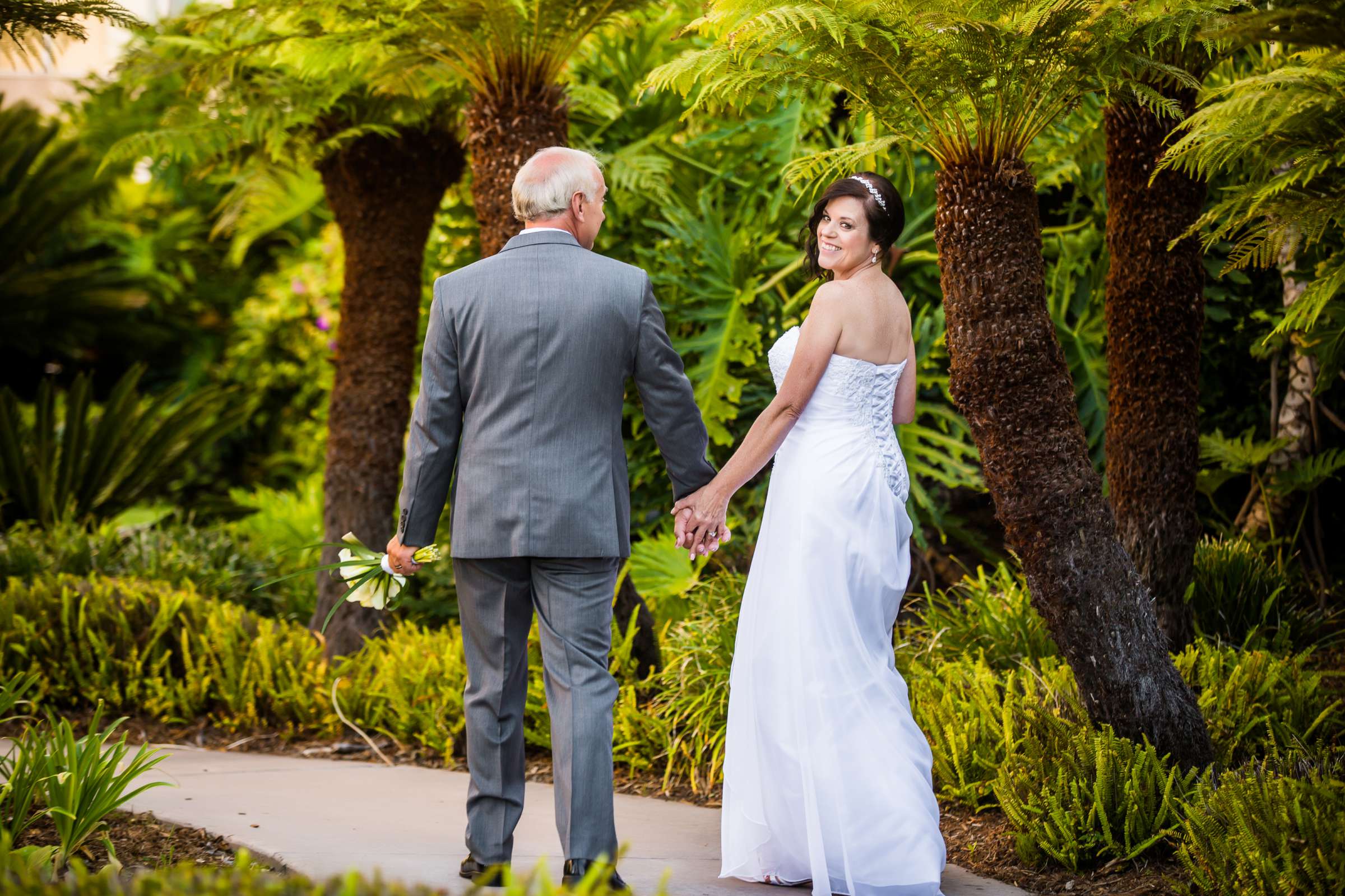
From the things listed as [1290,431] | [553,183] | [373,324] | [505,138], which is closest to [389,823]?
[553,183]

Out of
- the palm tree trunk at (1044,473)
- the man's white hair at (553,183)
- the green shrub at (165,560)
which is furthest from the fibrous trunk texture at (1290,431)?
the green shrub at (165,560)

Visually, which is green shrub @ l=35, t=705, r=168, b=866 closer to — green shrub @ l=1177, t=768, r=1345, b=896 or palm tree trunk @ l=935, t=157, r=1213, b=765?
palm tree trunk @ l=935, t=157, r=1213, b=765

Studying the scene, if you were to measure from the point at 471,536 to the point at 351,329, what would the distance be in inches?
142

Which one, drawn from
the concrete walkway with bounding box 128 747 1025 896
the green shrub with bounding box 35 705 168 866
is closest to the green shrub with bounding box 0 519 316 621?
the concrete walkway with bounding box 128 747 1025 896

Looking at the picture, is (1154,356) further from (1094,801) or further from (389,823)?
(389,823)

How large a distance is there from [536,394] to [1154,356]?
112 inches

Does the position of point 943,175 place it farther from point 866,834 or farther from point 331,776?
point 331,776

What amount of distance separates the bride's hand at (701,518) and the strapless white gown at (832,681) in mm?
151

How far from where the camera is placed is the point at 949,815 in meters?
4.23

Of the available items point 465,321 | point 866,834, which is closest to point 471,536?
point 465,321

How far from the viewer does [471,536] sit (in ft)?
11.1

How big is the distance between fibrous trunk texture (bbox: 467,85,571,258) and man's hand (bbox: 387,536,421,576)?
2002 millimetres

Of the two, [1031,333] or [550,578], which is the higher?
[1031,333]

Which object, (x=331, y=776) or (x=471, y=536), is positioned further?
(x=331, y=776)
